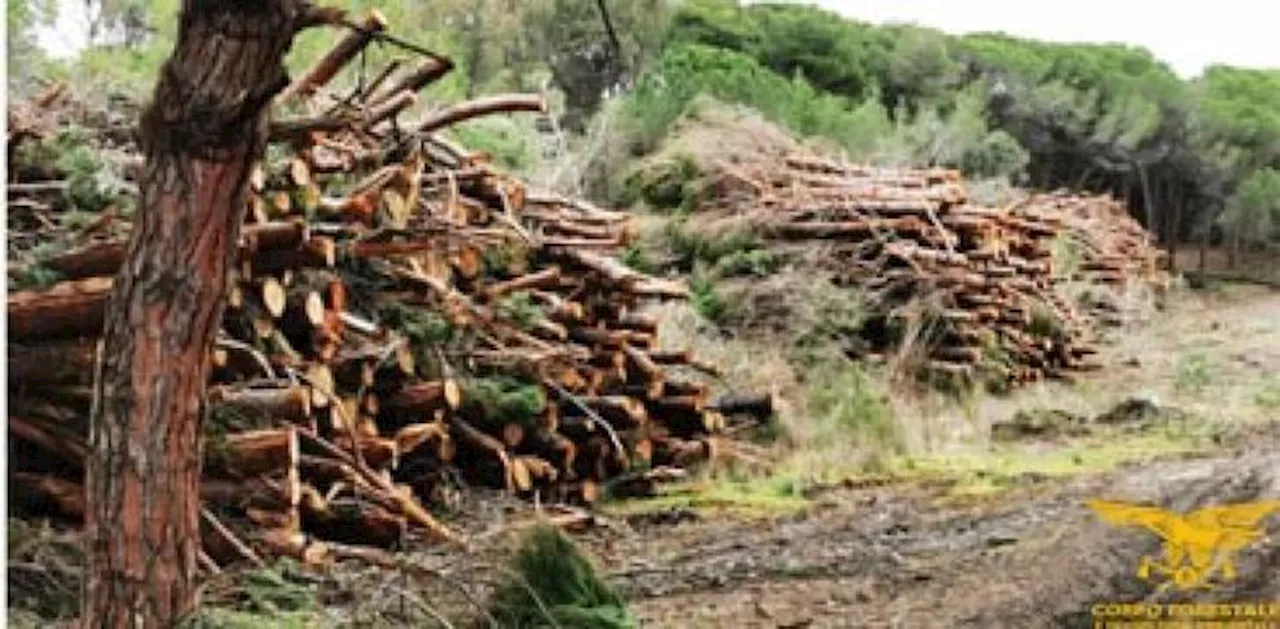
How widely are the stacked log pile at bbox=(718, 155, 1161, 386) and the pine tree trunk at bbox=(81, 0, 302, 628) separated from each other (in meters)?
3.00

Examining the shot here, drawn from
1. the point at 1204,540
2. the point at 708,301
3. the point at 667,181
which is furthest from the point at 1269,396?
the point at 667,181

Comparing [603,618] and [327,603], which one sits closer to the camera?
[603,618]

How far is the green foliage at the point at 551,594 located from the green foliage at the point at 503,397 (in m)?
1.02

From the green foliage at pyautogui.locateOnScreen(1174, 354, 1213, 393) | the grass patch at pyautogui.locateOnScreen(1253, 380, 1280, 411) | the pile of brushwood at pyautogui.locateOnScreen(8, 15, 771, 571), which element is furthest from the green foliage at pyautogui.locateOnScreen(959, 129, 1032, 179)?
the grass patch at pyautogui.locateOnScreen(1253, 380, 1280, 411)

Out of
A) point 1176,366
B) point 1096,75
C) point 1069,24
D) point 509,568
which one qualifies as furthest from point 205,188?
point 1176,366

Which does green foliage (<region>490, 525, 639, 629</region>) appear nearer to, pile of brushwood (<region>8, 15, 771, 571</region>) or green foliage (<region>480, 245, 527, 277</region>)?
pile of brushwood (<region>8, 15, 771, 571</region>)

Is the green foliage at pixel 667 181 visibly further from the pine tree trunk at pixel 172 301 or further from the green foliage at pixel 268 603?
the pine tree trunk at pixel 172 301

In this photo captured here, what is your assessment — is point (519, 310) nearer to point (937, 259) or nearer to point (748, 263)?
point (748, 263)

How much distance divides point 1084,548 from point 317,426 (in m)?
1.20

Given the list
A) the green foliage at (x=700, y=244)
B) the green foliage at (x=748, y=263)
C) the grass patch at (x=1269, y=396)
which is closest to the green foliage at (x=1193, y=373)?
the grass patch at (x=1269, y=396)

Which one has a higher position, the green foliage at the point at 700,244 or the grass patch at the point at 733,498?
the green foliage at the point at 700,244

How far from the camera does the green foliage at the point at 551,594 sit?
222 cm

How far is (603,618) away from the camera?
7.32 feet

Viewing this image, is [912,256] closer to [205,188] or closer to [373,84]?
[373,84]
